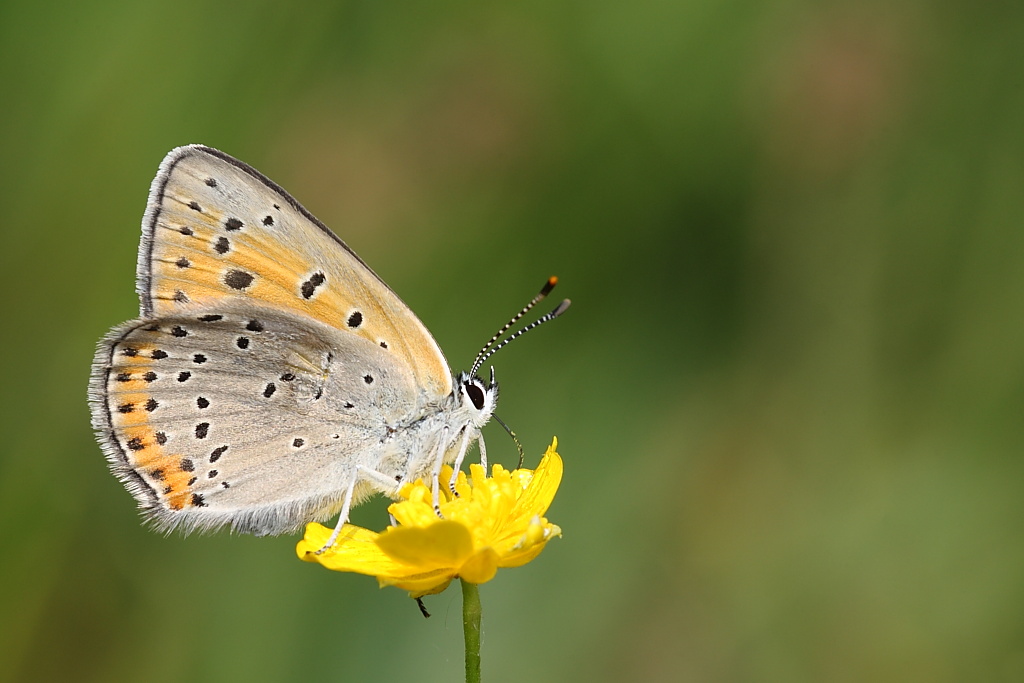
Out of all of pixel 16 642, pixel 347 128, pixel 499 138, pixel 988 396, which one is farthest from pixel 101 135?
pixel 988 396

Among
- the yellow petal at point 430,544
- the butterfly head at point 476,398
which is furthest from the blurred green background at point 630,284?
the yellow petal at point 430,544

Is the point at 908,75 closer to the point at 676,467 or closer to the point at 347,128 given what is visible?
the point at 676,467

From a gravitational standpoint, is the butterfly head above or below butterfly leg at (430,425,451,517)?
above

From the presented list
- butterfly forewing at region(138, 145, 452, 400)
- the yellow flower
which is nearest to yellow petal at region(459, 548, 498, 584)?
the yellow flower

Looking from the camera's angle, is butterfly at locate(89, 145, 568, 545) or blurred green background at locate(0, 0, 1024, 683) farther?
blurred green background at locate(0, 0, 1024, 683)

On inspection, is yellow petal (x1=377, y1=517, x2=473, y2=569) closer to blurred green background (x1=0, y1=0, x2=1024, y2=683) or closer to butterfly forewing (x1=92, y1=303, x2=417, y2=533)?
butterfly forewing (x1=92, y1=303, x2=417, y2=533)

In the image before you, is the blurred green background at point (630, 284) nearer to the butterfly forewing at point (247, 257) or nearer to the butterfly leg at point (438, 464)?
the butterfly leg at point (438, 464)
